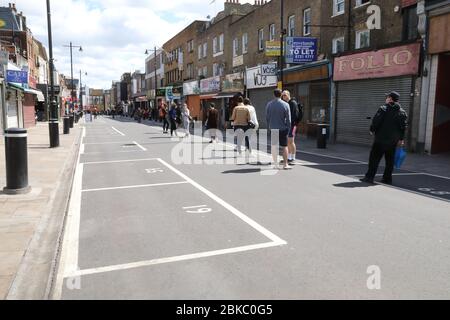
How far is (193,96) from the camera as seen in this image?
4844 centimetres

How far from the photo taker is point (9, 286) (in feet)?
12.8

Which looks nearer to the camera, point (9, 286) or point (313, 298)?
point (313, 298)

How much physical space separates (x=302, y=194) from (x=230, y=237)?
2.90 metres

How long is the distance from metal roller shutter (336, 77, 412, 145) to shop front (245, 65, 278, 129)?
7.76m

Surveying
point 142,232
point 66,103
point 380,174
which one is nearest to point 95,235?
point 142,232

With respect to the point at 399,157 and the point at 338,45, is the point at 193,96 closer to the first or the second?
the point at 338,45

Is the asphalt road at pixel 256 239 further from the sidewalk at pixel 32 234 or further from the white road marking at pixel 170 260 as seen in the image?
the sidewalk at pixel 32 234

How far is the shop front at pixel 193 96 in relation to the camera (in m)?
45.9

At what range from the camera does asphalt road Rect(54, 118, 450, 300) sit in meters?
3.92

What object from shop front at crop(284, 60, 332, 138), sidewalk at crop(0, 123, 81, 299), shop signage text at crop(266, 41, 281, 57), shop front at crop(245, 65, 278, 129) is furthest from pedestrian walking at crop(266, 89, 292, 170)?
shop front at crop(245, 65, 278, 129)

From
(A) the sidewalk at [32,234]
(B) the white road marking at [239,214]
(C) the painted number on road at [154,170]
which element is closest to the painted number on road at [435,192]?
(B) the white road marking at [239,214]

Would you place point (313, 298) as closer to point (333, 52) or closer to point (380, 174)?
point (380, 174)

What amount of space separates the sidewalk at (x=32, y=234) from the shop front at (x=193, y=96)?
36243 millimetres

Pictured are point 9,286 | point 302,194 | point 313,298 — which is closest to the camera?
point 313,298
